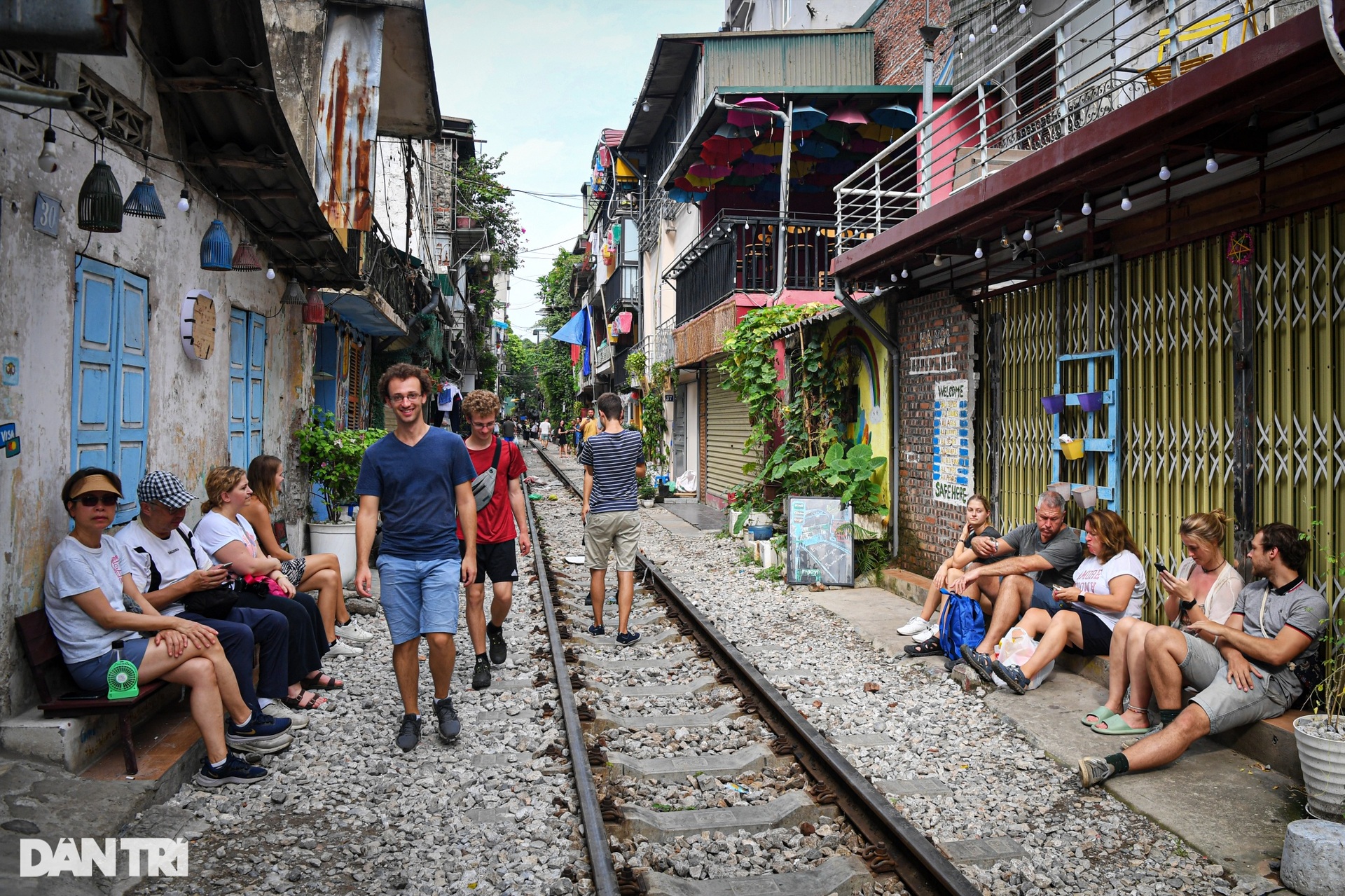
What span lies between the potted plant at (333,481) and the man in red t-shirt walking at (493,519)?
331 centimetres

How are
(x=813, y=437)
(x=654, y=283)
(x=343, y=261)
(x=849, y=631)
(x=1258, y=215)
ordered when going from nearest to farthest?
(x=1258, y=215) < (x=849, y=631) < (x=343, y=261) < (x=813, y=437) < (x=654, y=283)

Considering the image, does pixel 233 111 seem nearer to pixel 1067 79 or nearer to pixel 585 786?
pixel 585 786

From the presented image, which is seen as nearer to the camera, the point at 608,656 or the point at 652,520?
the point at 608,656

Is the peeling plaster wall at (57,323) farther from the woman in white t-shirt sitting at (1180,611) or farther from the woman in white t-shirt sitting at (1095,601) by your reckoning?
the woman in white t-shirt sitting at (1180,611)

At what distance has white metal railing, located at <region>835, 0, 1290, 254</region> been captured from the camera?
556 cm

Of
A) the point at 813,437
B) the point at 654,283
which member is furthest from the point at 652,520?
the point at 654,283

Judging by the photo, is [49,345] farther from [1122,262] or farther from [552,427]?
[552,427]

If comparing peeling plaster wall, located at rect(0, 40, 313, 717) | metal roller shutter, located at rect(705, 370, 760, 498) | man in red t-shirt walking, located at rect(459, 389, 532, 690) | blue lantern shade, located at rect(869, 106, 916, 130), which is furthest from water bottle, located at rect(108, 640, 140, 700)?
blue lantern shade, located at rect(869, 106, 916, 130)

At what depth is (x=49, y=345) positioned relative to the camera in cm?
456

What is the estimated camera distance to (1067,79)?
18.7 feet

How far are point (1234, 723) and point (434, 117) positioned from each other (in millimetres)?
11912

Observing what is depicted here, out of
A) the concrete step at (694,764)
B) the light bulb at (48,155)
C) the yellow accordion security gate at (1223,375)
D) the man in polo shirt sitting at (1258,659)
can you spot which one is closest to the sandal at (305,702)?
the concrete step at (694,764)

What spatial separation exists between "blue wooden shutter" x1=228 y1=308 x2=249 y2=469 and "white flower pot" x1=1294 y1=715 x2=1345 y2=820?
25.9 ft

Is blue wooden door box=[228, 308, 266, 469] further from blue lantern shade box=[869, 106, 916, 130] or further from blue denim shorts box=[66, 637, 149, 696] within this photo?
blue lantern shade box=[869, 106, 916, 130]
